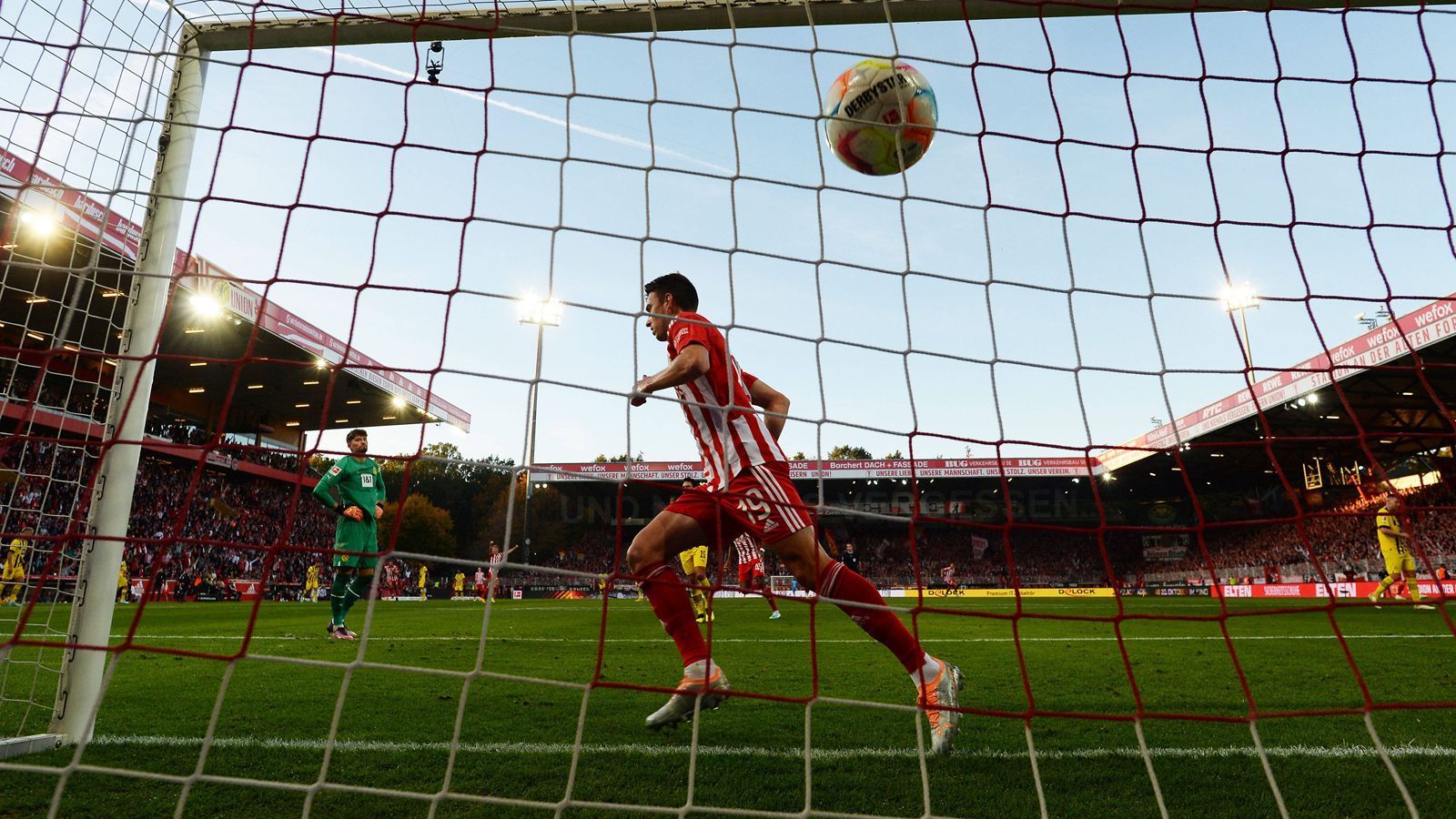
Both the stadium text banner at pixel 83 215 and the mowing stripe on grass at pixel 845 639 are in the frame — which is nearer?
the stadium text banner at pixel 83 215

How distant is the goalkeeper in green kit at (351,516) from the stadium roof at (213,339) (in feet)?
2.22

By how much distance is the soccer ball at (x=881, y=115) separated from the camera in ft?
12.1

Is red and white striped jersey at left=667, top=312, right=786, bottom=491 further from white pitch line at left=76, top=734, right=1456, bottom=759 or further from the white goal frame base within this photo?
the white goal frame base

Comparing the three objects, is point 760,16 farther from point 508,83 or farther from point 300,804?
point 300,804

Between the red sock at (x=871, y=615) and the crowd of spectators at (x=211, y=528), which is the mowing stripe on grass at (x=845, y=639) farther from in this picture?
the crowd of spectators at (x=211, y=528)

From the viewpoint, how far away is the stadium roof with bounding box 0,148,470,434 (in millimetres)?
3158

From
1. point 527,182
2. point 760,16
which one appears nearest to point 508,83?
point 527,182

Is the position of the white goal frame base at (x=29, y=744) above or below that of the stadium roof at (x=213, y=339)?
below

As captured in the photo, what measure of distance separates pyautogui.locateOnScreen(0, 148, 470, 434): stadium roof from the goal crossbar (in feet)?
3.14

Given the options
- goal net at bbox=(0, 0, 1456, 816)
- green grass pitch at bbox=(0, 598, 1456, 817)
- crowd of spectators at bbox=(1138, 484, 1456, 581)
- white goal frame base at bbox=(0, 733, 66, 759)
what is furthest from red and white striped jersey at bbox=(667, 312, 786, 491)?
crowd of spectators at bbox=(1138, 484, 1456, 581)

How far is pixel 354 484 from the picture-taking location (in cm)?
686

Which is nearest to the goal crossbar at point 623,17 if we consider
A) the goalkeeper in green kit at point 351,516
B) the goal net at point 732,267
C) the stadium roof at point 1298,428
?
the goal net at point 732,267

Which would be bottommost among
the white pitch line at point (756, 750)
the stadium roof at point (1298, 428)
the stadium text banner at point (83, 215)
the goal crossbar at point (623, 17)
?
the white pitch line at point (756, 750)

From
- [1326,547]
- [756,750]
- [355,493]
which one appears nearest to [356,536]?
[355,493]
